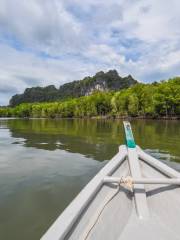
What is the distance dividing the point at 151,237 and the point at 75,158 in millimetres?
6085

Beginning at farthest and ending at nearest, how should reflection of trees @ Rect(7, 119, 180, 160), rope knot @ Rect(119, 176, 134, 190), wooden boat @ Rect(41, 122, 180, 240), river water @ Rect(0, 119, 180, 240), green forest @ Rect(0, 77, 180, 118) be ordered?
green forest @ Rect(0, 77, 180, 118)
reflection of trees @ Rect(7, 119, 180, 160)
river water @ Rect(0, 119, 180, 240)
rope knot @ Rect(119, 176, 134, 190)
wooden boat @ Rect(41, 122, 180, 240)

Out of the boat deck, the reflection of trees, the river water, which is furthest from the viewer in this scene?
the reflection of trees

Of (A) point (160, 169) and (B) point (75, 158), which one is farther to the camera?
(B) point (75, 158)

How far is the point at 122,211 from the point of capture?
323 centimetres

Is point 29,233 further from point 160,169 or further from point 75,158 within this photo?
point 75,158

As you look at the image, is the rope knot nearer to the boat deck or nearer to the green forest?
the boat deck

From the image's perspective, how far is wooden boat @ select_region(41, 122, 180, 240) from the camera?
8.02 feet

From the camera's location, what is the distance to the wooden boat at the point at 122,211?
2445 millimetres

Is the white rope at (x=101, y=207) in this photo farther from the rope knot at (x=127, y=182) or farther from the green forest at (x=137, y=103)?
the green forest at (x=137, y=103)

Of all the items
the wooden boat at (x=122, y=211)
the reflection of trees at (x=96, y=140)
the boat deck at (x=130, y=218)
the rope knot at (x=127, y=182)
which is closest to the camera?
the wooden boat at (x=122, y=211)

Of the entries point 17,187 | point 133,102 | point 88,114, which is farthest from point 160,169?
point 88,114

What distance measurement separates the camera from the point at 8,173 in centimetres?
662

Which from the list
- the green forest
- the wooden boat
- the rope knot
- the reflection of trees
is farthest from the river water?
the green forest

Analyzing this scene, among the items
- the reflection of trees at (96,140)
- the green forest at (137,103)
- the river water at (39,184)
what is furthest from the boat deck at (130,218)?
the green forest at (137,103)
